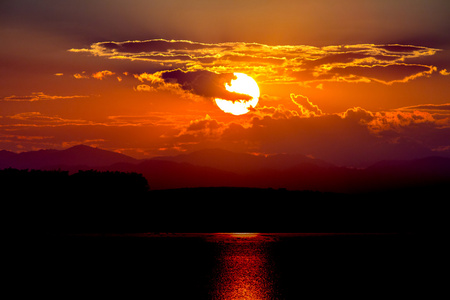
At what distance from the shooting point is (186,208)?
126 metres

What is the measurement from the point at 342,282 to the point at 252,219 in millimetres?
77741

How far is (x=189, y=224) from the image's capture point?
360 feet

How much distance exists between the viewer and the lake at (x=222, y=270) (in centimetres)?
3359

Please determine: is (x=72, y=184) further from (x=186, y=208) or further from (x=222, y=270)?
(x=222, y=270)

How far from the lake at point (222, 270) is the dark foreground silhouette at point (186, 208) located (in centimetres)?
4007

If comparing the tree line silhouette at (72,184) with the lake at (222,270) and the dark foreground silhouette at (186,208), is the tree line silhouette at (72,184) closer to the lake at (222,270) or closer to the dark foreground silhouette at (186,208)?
the dark foreground silhouette at (186,208)

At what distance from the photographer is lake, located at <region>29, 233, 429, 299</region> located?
3359cm

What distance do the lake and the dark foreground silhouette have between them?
40067mm

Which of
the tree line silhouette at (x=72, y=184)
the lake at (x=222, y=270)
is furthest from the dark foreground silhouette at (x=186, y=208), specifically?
the lake at (x=222, y=270)

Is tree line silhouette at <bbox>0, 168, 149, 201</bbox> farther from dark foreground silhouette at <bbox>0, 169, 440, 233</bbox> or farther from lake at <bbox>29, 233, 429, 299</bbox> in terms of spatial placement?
lake at <bbox>29, 233, 429, 299</bbox>

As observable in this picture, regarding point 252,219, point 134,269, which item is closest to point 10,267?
point 134,269

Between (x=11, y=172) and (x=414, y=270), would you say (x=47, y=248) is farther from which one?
(x=11, y=172)

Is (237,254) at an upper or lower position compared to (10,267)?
upper

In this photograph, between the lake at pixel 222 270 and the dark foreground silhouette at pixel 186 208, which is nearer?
the lake at pixel 222 270
